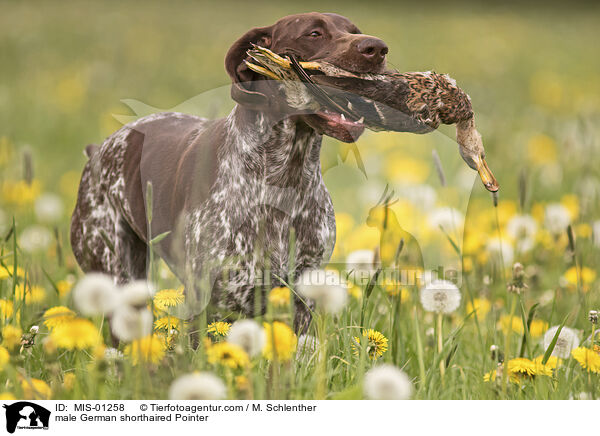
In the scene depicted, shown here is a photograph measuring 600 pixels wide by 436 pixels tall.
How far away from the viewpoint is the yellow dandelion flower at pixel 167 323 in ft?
10.2

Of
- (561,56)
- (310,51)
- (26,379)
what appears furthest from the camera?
(561,56)

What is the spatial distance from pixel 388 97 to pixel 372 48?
0.21 metres

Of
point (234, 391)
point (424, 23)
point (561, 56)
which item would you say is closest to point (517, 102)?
Result: point (424, 23)

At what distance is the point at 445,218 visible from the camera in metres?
3.79

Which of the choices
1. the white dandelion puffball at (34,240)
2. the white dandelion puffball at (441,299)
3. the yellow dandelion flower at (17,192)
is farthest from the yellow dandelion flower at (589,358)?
the yellow dandelion flower at (17,192)

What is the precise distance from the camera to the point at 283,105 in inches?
131

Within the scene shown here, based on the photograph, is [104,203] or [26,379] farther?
[104,203]

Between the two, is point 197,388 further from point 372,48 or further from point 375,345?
point 372,48

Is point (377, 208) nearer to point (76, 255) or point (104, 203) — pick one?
point (104, 203)

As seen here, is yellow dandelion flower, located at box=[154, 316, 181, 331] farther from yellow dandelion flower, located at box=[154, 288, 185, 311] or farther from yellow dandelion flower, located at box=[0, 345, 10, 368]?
yellow dandelion flower, located at box=[0, 345, 10, 368]

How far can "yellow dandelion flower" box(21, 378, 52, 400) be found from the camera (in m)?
2.65

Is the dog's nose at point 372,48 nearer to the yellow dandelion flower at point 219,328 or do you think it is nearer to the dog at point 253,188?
the dog at point 253,188
